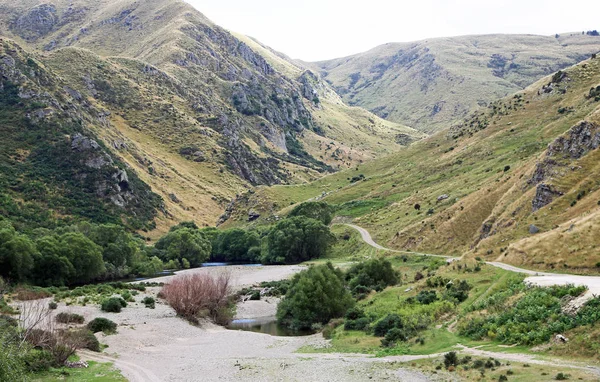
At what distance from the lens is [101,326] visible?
198ft

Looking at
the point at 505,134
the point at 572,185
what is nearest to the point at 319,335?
the point at 572,185

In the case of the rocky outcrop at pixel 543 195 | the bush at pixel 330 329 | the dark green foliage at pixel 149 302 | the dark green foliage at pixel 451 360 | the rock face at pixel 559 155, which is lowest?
the dark green foliage at pixel 149 302

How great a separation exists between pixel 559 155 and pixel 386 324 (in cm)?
3903

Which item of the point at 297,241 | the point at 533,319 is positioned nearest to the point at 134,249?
the point at 297,241

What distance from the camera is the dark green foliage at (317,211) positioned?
152625 millimetres

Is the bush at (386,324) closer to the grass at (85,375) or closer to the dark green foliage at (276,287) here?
the grass at (85,375)

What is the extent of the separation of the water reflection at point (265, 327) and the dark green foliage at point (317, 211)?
7255 cm

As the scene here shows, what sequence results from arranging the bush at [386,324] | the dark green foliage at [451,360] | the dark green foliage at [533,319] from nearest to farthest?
the dark green foliage at [533,319] → the dark green foliage at [451,360] → the bush at [386,324]

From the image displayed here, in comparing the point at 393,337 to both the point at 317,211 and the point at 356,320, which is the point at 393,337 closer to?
the point at 356,320

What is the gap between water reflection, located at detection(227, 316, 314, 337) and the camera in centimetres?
6861

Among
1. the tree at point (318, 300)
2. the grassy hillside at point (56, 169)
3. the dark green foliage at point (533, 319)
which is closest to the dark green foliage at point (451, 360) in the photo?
the dark green foliage at point (533, 319)

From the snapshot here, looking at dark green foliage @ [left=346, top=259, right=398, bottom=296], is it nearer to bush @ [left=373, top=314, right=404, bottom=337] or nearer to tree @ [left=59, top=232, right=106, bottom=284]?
bush @ [left=373, top=314, right=404, bottom=337]

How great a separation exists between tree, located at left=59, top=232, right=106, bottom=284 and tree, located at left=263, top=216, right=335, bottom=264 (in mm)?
47726

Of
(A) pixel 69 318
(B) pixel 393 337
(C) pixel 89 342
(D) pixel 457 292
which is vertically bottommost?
(A) pixel 69 318
